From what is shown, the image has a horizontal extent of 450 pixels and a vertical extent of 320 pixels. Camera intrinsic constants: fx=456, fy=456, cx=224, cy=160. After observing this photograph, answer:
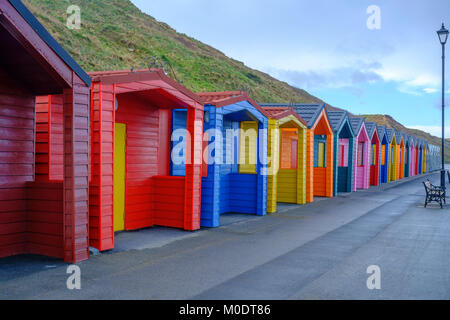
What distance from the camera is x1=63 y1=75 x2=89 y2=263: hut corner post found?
7062 millimetres

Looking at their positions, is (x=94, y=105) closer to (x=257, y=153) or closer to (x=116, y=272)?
(x=116, y=272)

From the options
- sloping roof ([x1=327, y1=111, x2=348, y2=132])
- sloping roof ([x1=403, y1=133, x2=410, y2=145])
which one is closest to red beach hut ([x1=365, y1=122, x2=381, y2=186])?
sloping roof ([x1=327, y1=111, x2=348, y2=132])

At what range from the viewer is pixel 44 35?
6.47 meters

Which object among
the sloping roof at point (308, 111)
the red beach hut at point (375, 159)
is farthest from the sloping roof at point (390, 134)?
the sloping roof at point (308, 111)

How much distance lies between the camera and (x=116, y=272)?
6602 mm

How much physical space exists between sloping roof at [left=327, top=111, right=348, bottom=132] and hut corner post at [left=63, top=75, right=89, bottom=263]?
46.0 feet

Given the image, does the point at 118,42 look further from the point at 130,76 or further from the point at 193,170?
the point at 130,76

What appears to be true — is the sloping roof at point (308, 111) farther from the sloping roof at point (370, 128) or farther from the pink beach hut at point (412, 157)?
the pink beach hut at point (412, 157)

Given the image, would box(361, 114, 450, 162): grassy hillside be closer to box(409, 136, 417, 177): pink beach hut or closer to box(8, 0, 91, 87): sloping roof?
box(409, 136, 417, 177): pink beach hut

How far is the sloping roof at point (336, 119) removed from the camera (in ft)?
64.2

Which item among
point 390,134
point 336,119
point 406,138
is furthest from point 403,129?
point 336,119

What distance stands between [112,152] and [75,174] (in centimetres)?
98

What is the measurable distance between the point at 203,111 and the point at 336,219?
4933 mm
